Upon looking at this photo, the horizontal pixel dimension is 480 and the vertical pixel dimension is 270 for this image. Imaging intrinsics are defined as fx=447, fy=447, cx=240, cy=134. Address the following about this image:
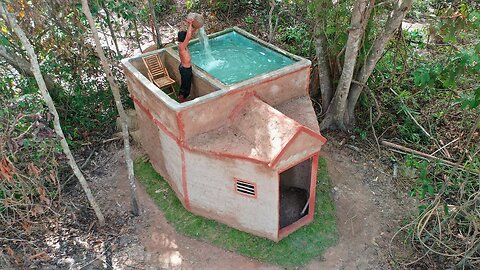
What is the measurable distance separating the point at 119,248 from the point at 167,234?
105 cm

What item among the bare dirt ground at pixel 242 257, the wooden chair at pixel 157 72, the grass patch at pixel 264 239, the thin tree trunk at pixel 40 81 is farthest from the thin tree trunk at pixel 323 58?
the thin tree trunk at pixel 40 81

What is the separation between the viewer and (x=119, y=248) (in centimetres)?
960

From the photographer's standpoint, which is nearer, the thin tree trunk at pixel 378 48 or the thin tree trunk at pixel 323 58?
the thin tree trunk at pixel 378 48

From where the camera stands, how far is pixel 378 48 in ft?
35.5

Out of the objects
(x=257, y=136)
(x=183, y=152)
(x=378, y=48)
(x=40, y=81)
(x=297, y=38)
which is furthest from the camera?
(x=297, y=38)

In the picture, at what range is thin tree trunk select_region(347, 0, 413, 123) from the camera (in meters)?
10.1

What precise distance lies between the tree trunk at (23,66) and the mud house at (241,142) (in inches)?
115

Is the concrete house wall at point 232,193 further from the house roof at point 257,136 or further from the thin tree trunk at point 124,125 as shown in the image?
the thin tree trunk at point 124,125

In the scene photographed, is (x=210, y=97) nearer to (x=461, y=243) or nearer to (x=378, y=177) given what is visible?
(x=378, y=177)

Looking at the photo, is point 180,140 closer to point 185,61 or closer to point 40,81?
point 185,61

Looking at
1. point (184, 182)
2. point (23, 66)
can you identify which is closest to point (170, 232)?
point (184, 182)

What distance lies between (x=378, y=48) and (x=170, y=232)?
6543 millimetres

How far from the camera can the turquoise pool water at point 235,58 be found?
10.4 m

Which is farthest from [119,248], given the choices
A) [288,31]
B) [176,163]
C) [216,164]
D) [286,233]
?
[288,31]
